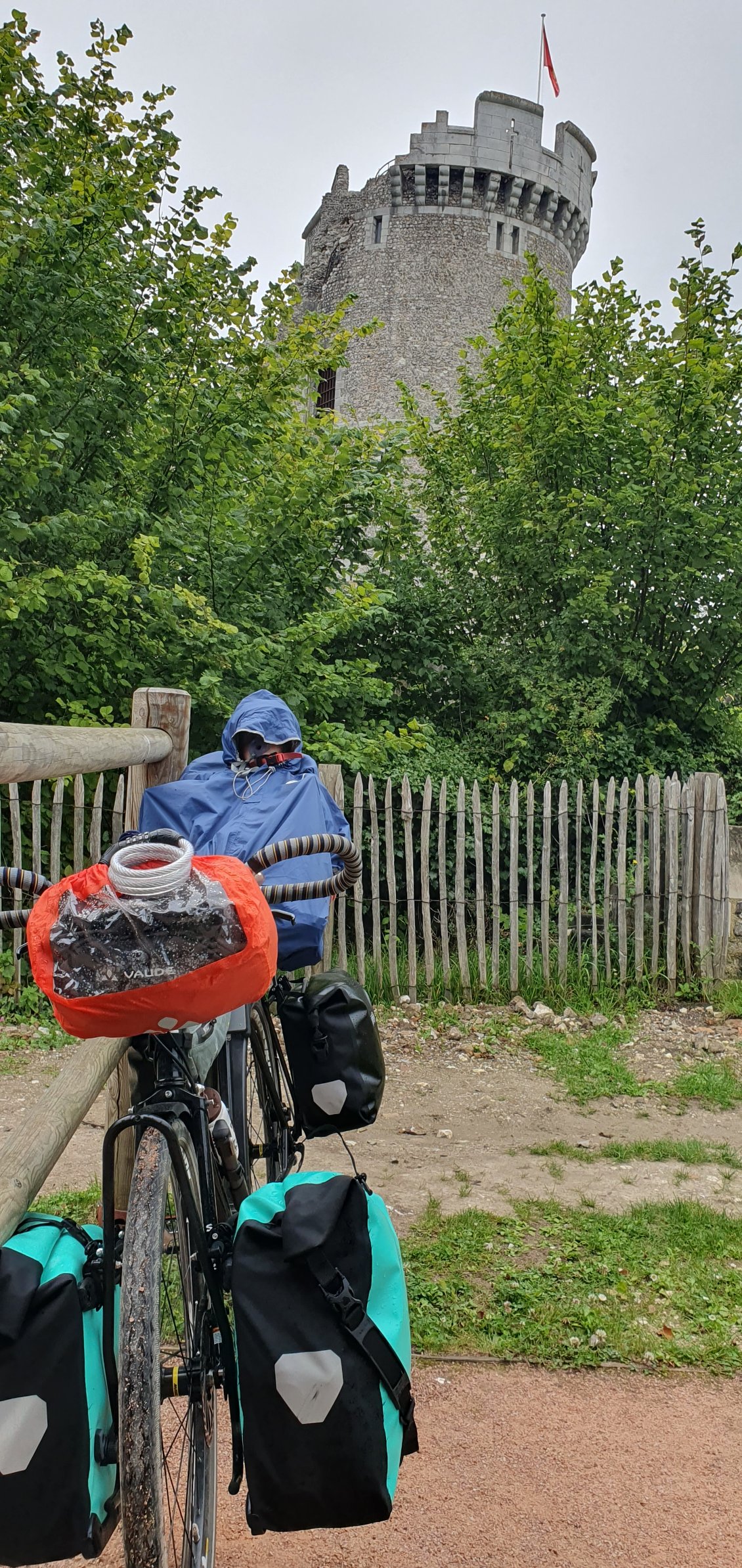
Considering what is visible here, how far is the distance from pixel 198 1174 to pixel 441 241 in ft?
79.5

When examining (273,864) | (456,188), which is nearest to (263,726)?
(273,864)

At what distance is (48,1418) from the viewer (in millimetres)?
1348

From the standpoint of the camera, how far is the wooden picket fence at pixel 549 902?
288 inches

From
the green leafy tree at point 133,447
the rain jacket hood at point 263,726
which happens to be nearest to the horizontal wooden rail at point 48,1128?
the rain jacket hood at point 263,726

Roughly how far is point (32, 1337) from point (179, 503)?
19.8 feet

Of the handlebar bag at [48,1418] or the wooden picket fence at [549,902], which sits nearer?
the handlebar bag at [48,1418]

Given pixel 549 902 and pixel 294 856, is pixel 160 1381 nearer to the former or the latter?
pixel 294 856

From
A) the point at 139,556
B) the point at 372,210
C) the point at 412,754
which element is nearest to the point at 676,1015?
the point at 412,754

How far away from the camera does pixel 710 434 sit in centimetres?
892

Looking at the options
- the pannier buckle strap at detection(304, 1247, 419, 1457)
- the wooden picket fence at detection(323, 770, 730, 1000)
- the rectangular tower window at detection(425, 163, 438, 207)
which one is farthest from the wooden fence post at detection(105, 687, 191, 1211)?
the rectangular tower window at detection(425, 163, 438, 207)

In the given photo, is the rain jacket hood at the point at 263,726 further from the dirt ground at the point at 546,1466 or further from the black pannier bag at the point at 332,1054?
the dirt ground at the point at 546,1466

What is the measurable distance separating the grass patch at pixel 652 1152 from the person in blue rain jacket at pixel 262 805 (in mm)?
2696

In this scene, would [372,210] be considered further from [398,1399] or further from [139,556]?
[398,1399]

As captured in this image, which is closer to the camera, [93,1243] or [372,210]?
[93,1243]
